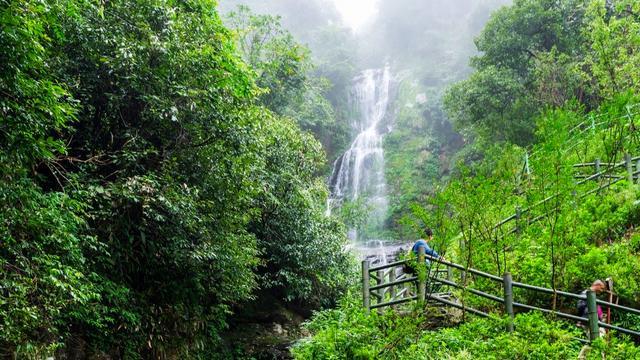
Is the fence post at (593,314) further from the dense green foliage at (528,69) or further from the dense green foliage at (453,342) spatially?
the dense green foliage at (528,69)

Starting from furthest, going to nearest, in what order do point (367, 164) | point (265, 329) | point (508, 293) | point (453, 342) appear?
1. point (367, 164)
2. point (265, 329)
3. point (508, 293)
4. point (453, 342)

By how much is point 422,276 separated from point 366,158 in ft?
82.1

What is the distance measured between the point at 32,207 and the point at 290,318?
793cm

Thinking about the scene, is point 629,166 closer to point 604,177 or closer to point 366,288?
point 604,177

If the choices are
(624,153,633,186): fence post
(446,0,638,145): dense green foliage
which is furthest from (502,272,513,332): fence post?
(446,0,638,145): dense green foliage

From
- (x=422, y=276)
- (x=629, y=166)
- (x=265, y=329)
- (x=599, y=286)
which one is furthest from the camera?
(x=265, y=329)

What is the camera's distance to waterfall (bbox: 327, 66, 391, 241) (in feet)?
88.5

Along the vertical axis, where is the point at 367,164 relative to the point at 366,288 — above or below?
above

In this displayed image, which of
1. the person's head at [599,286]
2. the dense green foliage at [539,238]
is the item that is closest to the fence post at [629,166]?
the dense green foliage at [539,238]

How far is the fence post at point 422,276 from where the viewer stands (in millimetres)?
5358

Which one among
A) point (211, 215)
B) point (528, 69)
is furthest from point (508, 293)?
point (528, 69)

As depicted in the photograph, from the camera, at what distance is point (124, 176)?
6.72 metres

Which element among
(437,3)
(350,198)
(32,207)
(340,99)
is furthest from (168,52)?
(437,3)

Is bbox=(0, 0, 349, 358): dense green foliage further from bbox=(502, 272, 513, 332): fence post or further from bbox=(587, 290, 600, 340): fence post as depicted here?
bbox=(587, 290, 600, 340): fence post
